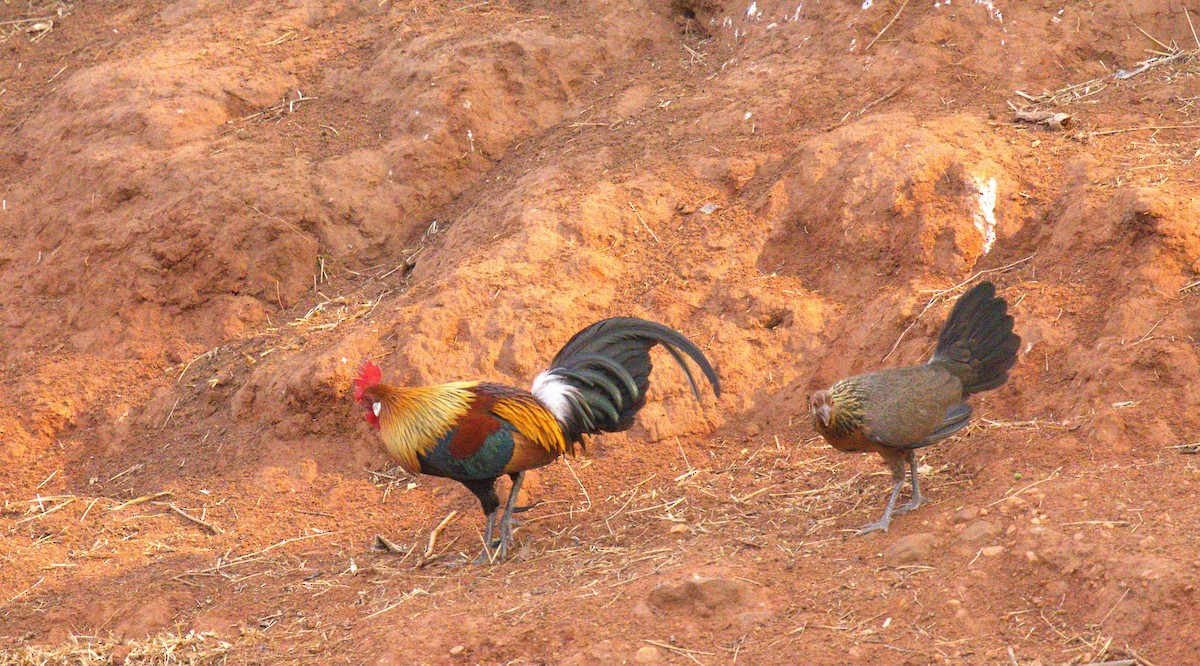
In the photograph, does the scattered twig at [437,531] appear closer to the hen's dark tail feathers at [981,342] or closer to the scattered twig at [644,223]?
the scattered twig at [644,223]

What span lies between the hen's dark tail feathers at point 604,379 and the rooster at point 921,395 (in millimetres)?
1193

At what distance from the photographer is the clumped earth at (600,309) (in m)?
5.16

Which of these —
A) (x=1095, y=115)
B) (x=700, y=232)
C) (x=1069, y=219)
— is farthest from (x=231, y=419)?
(x=1095, y=115)

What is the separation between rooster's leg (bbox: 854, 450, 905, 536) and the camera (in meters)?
5.64

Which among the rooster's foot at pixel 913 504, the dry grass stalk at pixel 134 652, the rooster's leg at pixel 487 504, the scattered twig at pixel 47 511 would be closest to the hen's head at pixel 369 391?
Result: the rooster's leg at pixel 487 504

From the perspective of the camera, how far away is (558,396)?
259 inches

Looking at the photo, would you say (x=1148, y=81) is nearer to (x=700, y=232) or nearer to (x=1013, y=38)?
(x=1013, y=38)

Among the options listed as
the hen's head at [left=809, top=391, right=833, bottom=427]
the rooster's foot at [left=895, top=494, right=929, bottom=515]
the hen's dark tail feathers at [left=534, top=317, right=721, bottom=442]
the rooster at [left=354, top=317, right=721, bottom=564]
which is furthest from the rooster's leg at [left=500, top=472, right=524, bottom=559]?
the rooster's foot at [left=895, top=494, right=929, bottom=515]

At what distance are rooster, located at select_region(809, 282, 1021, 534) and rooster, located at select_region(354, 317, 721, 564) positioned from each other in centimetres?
95

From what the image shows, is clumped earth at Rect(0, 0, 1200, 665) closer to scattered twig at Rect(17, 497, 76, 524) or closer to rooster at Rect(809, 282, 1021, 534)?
scattered twig at Rect(17, 497, 76, 524)

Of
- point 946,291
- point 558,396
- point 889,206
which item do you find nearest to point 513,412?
point 558,396

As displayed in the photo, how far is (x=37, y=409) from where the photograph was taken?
870 centimetres

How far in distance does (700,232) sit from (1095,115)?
9.94ft

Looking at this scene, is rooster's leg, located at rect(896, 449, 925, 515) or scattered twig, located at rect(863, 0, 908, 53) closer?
rooster's leg, located at rect(896, 449, 925, 515)
